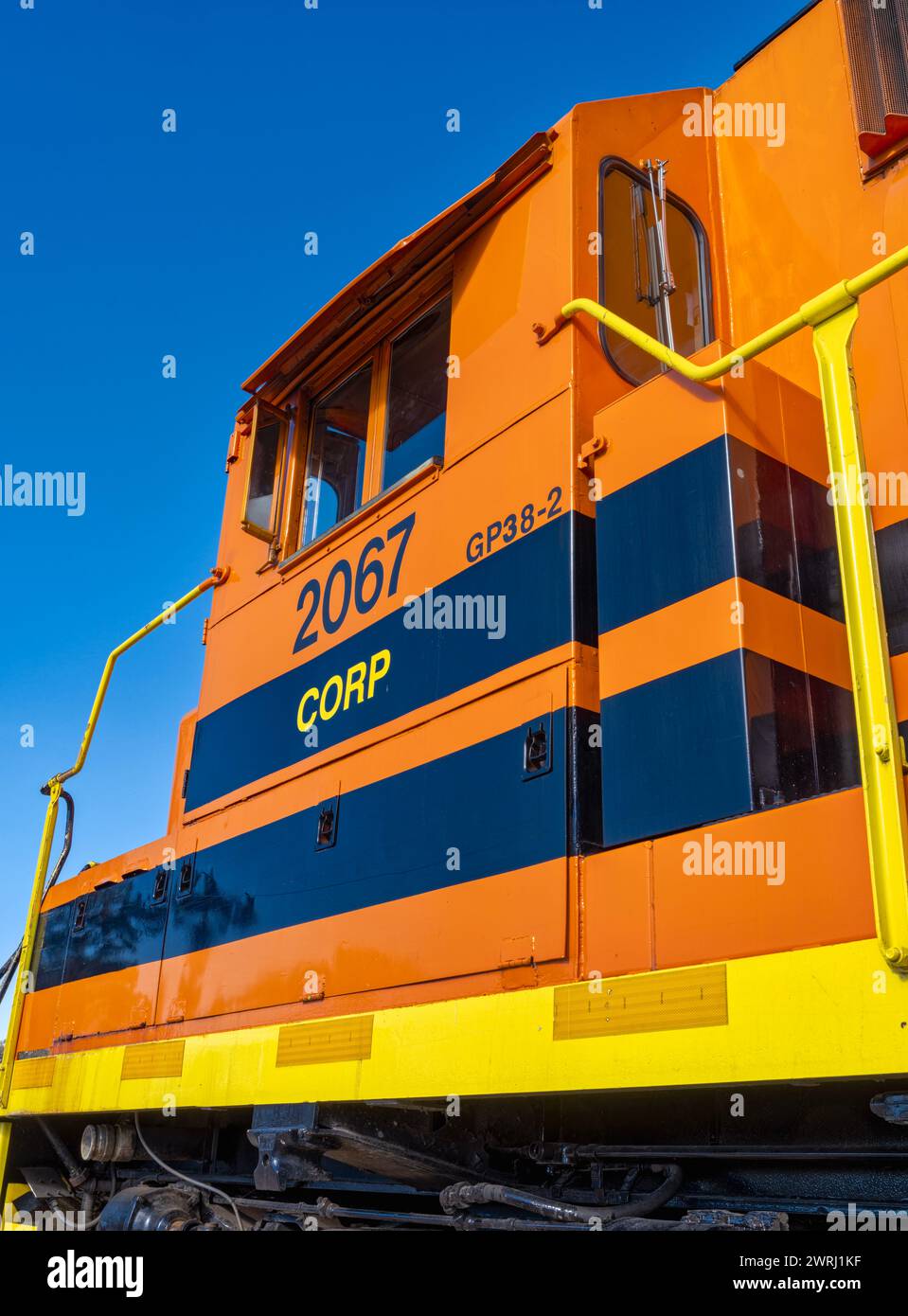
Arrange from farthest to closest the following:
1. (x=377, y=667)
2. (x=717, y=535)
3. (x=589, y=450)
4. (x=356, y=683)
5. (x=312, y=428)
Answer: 1. (x=312, y=428)
2. (x=356, y=683)
3. (x=377, y=667)
4. (x=589, y=450)
5. (x=717, y=535)

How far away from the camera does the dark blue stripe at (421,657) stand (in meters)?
3.54

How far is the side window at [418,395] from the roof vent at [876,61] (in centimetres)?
164

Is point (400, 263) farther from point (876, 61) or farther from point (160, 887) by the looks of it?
point (160, 887)

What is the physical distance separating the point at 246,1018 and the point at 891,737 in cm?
295

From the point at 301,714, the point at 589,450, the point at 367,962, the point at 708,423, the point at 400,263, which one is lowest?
the point at 367,962

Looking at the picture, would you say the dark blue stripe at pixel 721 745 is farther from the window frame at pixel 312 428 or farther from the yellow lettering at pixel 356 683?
the window frame at pixel 312 428

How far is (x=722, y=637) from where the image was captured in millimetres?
2975

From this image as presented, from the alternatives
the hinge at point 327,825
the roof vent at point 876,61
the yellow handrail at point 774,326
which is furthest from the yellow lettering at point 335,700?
the roof vent at point 876,61

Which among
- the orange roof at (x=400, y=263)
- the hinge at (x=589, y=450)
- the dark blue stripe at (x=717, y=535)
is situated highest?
the orange roof at (x=400, y=263)

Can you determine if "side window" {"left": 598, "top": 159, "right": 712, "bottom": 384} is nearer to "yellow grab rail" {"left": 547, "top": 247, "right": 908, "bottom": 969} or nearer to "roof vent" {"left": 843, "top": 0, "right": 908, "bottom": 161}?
"roof vent" {"left": 843, "top": 0, "right": 908, "bottom": 161}

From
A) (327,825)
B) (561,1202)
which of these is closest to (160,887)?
(327,825)

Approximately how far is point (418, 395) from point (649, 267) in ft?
3.46
